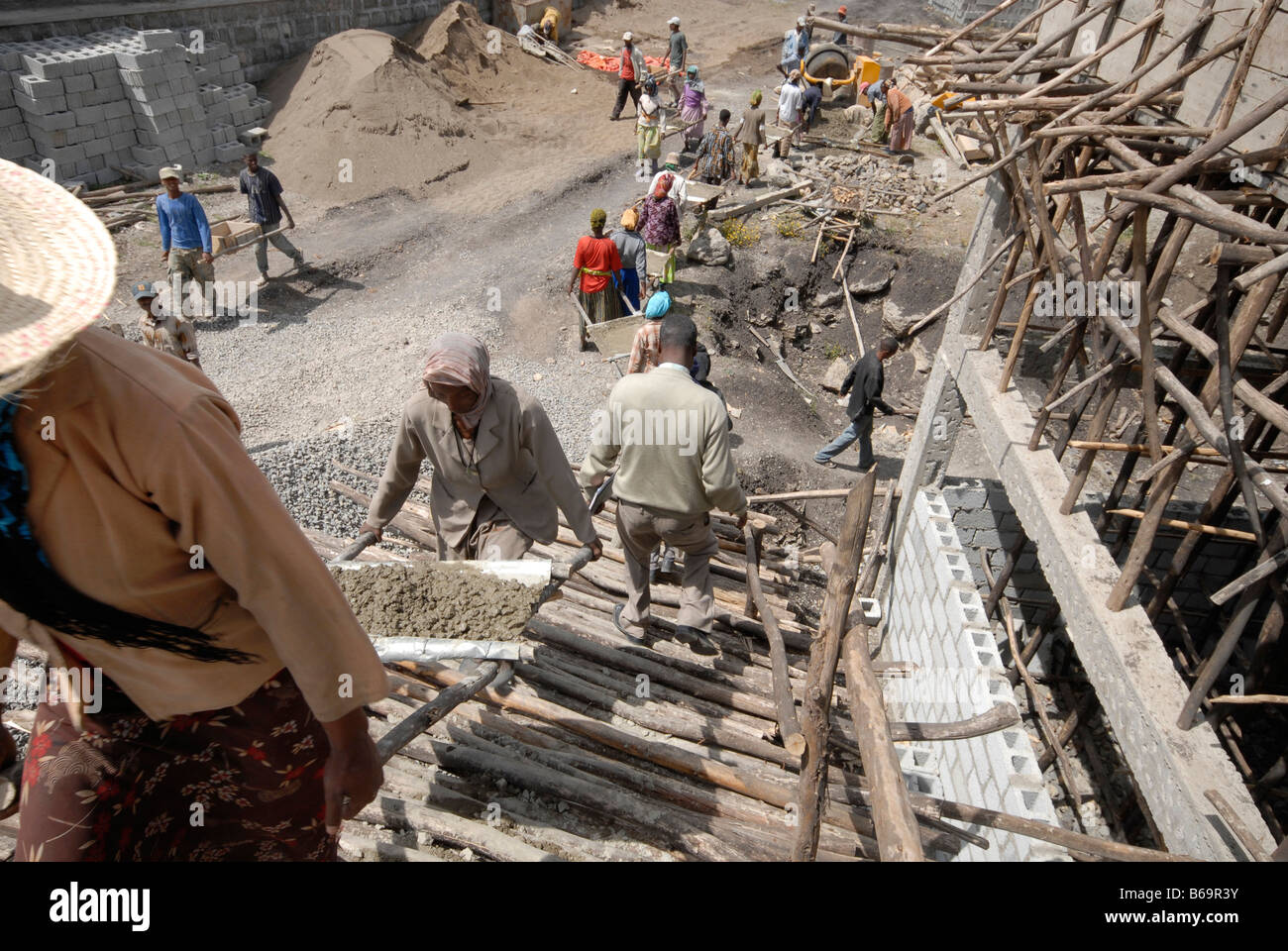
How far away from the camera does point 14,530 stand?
1498 mm

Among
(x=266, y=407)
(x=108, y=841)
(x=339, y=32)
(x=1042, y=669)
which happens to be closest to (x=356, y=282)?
(x=266, y=407)

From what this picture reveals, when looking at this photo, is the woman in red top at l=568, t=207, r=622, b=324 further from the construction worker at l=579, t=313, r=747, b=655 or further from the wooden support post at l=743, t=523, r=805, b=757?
the construction worker at l=579, t=313, r=747, b=655

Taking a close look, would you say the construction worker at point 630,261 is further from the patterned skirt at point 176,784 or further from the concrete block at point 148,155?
the patterned skirt at point 176,784

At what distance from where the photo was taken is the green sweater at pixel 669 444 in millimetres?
4246

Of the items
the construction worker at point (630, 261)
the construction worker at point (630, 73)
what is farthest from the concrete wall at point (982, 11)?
the construction worker at point (630, 261)

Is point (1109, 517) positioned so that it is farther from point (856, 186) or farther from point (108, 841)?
point (856, 186)

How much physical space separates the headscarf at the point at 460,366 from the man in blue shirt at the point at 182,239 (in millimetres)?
8088

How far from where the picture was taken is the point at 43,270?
1421 mm

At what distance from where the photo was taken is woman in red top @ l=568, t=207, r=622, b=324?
10.3 meters

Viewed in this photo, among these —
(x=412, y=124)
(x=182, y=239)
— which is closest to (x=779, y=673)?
(x=182, y=239)

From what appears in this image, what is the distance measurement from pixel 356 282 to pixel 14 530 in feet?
38.8

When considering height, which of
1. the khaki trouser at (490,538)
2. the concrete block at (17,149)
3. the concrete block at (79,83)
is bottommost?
the concrete block at (17,149)

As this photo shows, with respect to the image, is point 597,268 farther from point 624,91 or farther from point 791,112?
point 624,91

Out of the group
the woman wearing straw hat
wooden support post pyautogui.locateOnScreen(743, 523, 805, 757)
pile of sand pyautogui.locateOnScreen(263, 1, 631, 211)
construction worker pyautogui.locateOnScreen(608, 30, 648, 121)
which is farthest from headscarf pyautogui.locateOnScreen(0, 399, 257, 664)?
construction worker pyautogui.locateOnScreen(608, 30, 648, 121)
